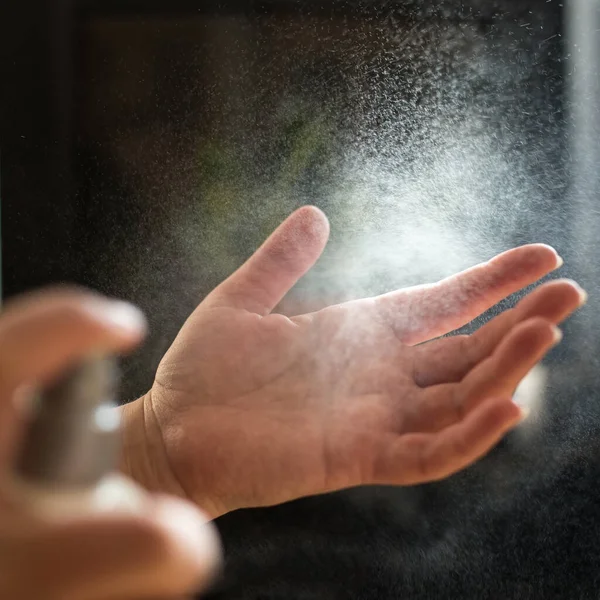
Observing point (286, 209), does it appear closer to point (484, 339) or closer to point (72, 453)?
point (484, 339)

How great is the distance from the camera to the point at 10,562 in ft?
→ 0.94

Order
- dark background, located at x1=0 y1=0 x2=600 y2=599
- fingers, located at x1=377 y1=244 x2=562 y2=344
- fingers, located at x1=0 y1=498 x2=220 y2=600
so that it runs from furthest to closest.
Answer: dark background, located at x1=0 y1=0 x2=600 y2=599 < fingers, located at x1=377 y1=244 x2=562 y2=344 < fingers, located at x1=0 y1=498 x2=220 y2=600

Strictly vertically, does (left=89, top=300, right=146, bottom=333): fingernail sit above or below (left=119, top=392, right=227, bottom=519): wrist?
above

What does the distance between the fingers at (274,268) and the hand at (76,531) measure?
340mm

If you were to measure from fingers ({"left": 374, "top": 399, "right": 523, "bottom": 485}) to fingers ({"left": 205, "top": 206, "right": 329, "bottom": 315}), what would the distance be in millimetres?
188

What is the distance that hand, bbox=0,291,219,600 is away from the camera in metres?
0.27

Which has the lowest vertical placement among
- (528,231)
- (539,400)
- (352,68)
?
(539,400)

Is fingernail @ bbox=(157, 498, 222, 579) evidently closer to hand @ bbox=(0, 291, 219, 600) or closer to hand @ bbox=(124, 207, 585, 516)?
hand @ bbox=(0, 291, 219, 600)

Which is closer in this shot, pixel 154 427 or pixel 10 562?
pixel 10 562

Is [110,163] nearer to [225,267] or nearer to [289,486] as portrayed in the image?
[225,267]

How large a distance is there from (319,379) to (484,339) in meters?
0.16

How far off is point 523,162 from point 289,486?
47cm

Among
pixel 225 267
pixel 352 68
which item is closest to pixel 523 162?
pixel 352 68

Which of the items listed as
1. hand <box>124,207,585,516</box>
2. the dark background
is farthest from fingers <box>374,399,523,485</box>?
the dark background
